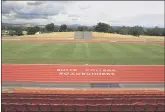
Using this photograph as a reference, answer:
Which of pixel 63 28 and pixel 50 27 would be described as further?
pixel 63 28

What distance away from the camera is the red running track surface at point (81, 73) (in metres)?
14.8

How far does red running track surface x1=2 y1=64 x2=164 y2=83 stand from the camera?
14758 mm

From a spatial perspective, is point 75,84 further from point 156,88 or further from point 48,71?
point 156,88

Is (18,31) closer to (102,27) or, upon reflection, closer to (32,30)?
(32,30)

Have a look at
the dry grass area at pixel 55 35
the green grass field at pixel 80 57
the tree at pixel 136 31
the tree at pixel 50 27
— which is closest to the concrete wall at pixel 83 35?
the dry grass area at pixel 55 35

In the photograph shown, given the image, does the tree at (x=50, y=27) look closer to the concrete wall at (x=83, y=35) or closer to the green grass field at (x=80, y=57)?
the concrete wall at (x=83, y=35)

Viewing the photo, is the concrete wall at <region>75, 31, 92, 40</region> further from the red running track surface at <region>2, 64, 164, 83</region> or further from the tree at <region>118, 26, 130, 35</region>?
the red running track surface at <region>2, 64, 164, 83</region>

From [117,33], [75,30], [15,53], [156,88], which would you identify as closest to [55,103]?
[156,88]

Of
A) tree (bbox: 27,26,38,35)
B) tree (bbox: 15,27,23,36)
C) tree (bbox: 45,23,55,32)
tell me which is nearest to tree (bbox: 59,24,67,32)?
tree (bbox: 45,23,55,32)

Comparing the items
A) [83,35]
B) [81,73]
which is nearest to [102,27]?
[83,35]

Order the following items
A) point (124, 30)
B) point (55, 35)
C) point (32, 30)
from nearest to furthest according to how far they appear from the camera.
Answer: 1. point (32, 30)
2. point (55, 35)
3. point (124, 30)

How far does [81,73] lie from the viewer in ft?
52.4

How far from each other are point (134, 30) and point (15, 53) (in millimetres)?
22742

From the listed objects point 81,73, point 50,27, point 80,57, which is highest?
point 50,27
